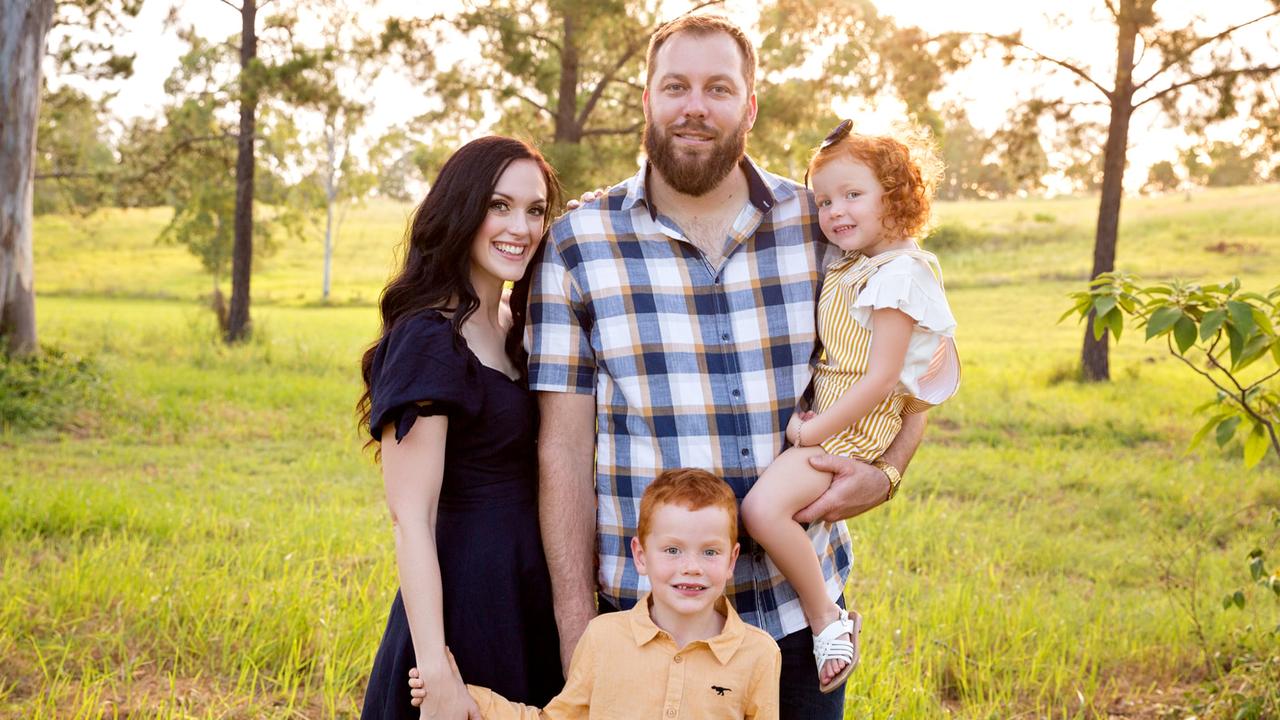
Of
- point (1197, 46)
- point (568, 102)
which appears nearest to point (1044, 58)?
point (1197, 46)

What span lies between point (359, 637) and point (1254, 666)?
3.57 meters

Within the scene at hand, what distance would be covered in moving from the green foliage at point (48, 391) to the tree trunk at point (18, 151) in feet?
0.97

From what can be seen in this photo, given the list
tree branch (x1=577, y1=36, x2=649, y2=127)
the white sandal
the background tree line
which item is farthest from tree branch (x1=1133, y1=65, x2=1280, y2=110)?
the white sandal

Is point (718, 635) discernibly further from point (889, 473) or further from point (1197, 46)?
point (1197, 46)

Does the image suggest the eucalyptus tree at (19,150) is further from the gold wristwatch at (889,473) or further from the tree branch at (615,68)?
the gold wristwatch at (889,473)

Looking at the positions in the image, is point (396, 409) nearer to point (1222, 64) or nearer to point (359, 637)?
point (359, 637)

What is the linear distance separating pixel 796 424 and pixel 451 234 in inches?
40.5

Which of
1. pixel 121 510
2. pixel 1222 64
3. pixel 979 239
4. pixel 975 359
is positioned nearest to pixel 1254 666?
pixel 121 510

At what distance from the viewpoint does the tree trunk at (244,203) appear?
51.0 feet

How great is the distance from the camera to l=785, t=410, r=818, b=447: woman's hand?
2.81 meters

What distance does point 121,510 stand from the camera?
6.30 meters

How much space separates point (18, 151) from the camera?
33.7 feet

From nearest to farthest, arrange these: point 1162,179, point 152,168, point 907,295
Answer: point 907,295, point 152,168, point 1162,179

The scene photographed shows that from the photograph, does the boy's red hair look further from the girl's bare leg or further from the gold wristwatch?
the gold wristwatch
